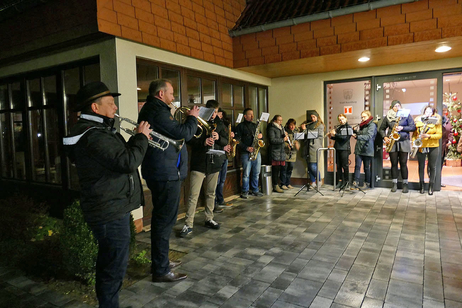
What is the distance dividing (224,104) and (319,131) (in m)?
2.35

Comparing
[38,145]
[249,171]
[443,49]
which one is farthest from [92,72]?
[443,49]

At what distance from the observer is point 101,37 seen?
14.0 feet

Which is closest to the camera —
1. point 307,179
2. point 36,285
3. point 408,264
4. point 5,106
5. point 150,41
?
point 36,285

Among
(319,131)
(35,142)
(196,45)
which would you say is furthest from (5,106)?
(319,131)

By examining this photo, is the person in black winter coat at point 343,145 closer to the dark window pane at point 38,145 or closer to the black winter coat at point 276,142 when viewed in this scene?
the black winter coat at point 276,142

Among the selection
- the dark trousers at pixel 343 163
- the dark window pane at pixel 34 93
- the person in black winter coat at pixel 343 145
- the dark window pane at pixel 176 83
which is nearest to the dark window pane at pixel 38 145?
the dark window pane at pixel 34 93

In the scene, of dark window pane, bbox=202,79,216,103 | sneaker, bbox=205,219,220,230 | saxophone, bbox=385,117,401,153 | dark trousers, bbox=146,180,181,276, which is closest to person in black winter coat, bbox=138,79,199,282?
dark trousers, bbox=146,180,181,276

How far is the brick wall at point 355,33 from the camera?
4.86 meters

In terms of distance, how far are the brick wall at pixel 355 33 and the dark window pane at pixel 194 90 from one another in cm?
118

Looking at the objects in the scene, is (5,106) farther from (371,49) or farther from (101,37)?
(371,49)

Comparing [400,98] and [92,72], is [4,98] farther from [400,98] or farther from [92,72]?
[400,98]

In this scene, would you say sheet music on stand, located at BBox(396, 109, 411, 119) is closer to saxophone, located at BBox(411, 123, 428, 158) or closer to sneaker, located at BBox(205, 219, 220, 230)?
saxophone, located at BBox(411, 123, 428, 158)

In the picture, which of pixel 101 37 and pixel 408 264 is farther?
pixel 101 37

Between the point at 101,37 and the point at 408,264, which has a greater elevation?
the point at 101,37
